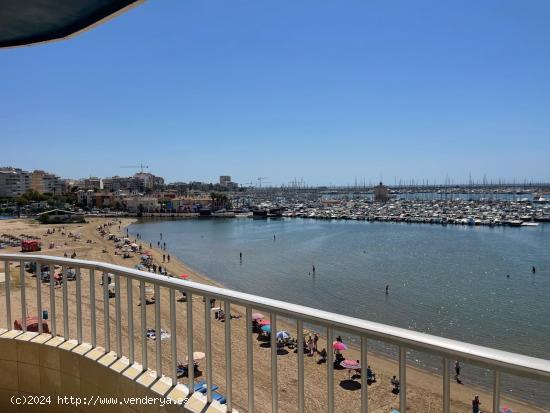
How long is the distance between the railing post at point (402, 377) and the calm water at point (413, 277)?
0.87 m

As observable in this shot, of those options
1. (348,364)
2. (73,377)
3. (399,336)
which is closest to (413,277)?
→ (348,364)

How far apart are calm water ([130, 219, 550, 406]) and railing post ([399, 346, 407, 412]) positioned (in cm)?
87

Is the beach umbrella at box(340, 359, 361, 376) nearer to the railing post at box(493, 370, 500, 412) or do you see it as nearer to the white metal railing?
the white metal railing

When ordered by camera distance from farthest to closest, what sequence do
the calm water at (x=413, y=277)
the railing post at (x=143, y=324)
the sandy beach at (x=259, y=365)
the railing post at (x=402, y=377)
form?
the calm water at (x=413, y=277) < the sandy beach at (x=259, y=365) < the railing post at (x=143, y=324) < the railing post at (x=402, y=377)

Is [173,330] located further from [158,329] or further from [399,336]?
[399,336]

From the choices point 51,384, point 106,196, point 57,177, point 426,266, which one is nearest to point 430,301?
point 426,266

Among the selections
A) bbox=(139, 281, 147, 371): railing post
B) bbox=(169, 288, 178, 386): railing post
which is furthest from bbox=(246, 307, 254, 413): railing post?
bbox=(139, 281, 147, 371): railing post

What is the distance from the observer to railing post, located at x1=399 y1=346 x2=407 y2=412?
1389mm

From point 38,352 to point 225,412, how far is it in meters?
1.52

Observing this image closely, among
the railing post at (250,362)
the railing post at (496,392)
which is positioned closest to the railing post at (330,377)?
the railing post at (250,362)

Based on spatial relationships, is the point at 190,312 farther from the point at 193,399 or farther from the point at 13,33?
the point at 13,33

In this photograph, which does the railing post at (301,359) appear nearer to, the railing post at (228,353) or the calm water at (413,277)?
the railing post at (228,353)

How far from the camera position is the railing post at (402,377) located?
1.39m

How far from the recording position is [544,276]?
2762 centimetres
